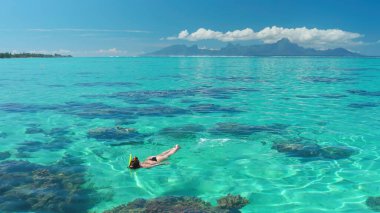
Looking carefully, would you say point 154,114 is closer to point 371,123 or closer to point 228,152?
point 228,152

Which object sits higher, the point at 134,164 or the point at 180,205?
the point at 134,164

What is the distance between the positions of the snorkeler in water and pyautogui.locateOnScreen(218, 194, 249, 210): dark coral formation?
3.71 metres

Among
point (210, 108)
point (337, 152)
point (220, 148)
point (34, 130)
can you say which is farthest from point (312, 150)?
point (34, 130)

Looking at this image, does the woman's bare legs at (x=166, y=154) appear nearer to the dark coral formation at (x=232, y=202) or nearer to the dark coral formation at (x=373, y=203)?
the dark coral formation at (x=232, y=202)

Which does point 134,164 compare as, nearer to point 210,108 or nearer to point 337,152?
point 337,152

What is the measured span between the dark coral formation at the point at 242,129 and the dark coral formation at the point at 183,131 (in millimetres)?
837

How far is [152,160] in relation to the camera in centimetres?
1345

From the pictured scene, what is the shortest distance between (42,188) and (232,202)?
19.2ft

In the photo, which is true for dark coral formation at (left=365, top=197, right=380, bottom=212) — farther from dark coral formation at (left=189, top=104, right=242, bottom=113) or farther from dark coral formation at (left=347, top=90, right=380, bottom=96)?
dark coral formation at (left=347, top=90, right=380, bottom=96)

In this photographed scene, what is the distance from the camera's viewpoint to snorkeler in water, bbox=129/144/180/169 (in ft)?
42.0

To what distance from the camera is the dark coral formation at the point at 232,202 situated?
10079 millimetres

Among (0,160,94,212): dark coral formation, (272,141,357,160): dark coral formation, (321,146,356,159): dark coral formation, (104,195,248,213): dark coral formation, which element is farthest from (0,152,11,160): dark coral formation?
(321,146,356,159): dark coral formation

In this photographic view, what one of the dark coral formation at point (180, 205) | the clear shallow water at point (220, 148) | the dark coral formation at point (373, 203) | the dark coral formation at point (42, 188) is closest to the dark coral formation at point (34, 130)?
the clear shallow water at point (220, 148)

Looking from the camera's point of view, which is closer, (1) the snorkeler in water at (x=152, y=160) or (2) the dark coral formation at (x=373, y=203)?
(2) the dark coral formation at (x=373, y=203)
